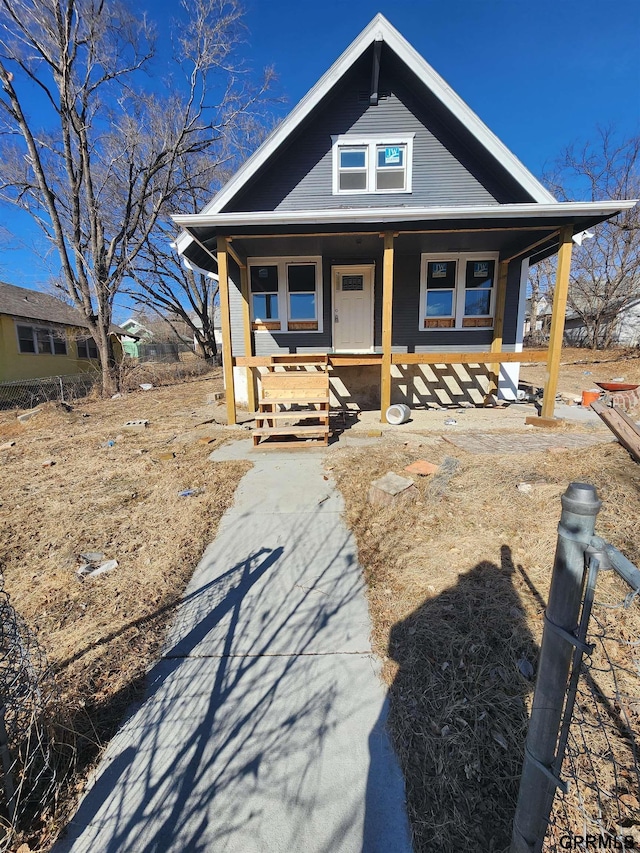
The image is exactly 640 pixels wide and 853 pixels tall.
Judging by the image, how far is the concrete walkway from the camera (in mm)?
1488

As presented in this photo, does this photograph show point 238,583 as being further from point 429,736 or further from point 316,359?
point 316,359

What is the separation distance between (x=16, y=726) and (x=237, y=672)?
1011mm

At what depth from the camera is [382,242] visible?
8531mm

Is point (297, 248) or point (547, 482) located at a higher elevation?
point (297, 248)

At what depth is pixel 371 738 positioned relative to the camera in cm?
178

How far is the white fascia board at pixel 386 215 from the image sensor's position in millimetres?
6586

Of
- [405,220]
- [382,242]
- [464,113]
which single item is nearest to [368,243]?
[382,242]

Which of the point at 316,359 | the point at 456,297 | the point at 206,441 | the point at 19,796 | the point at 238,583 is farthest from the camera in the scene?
the point at 456,297

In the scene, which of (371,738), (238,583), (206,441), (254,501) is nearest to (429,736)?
(371,738)

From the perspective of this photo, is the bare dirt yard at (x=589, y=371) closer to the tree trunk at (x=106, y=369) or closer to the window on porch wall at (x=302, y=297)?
the window on porch wall at (x=302, y=297)

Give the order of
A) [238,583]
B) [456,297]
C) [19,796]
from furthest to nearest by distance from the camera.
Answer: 1. [456,297]
2. [238,583]
3. [19,796]

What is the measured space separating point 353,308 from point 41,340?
54.7ft

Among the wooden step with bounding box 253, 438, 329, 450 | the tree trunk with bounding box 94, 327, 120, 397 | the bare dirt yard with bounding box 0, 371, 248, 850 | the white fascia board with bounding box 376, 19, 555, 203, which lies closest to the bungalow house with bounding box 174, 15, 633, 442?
the white fascia board with bounding box 376, 19, 555, 203

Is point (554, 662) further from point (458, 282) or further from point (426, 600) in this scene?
point (458, 282)
